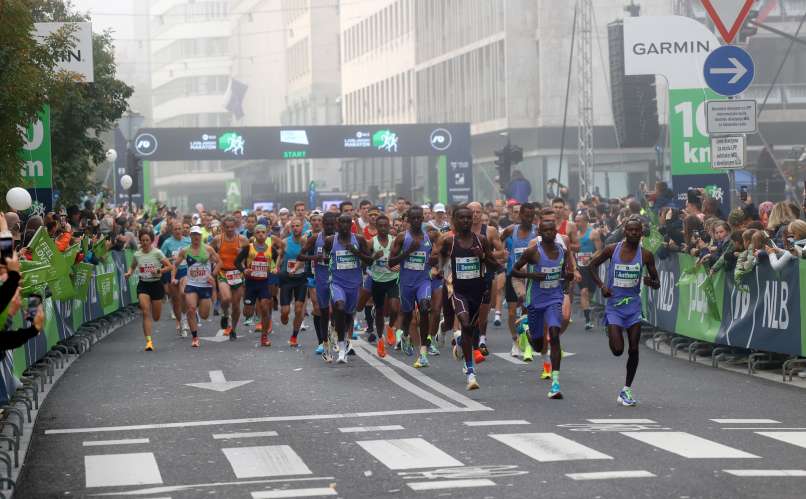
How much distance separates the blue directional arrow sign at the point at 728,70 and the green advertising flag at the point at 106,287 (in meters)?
11.1

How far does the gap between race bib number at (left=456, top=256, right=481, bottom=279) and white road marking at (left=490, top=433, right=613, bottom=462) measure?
14.6 feet

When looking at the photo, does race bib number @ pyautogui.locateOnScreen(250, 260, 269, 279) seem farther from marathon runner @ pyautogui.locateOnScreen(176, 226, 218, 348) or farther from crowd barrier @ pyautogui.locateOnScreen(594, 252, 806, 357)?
crowd barrier @ pyautogui.locateOnScreen(594, 252, 806, 357)

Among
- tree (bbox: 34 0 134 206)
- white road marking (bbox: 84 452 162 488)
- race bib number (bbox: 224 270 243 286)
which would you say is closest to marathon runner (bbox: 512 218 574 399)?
white road marking (bbox: 84 452 162 488)

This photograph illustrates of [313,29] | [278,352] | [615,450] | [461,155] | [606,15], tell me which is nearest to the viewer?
[615,450]

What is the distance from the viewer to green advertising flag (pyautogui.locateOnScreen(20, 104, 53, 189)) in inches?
868

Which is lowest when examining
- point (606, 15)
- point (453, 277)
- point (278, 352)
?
point (278, 352)

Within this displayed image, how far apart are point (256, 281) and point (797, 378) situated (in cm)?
953

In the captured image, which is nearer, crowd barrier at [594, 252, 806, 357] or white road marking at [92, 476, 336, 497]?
white road marking at [92, 476, 336, 497]

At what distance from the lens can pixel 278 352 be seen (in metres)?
21.3

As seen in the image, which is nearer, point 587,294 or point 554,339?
point 554,339

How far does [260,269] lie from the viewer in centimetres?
2378

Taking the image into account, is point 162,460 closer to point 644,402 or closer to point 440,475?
point 440,475

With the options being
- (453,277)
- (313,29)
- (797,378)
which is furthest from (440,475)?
(313,29)

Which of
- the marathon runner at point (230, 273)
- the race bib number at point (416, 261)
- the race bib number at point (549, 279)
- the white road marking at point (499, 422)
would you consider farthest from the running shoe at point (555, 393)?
the marathon runner at point (230, 273)
